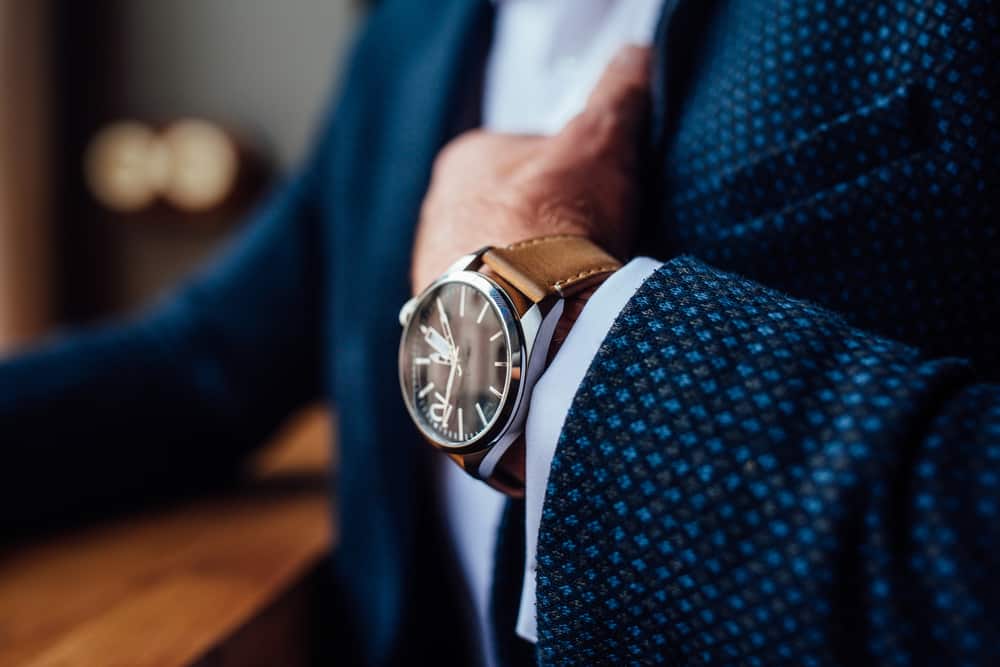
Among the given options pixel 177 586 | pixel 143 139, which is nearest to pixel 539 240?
pixel 177 586

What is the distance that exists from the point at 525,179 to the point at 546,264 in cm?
7

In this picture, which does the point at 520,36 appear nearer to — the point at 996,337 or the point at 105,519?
the point at 996,337

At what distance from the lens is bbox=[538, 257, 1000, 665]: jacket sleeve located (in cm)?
25

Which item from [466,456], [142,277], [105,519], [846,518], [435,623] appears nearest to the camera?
[846,518]

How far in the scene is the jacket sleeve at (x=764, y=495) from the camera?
250mm

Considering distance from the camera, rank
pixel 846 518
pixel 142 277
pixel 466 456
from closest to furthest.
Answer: pixel 846 518, pixel 466 456, pixel 142 277

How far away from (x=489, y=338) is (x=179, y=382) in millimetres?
474

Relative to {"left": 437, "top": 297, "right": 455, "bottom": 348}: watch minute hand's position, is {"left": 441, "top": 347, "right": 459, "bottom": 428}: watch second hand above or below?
below

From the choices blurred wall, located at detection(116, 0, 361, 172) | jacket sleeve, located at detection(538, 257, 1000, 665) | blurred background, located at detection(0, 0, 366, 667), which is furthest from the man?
blurred wall, located at detection(116, 0, 361, 172)

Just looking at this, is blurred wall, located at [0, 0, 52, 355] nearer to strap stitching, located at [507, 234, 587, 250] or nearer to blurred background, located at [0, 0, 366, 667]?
blurred background, located at [0, 0, 366, 667]

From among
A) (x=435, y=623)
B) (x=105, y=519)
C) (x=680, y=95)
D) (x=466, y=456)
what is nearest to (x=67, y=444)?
(x=105, y=519)

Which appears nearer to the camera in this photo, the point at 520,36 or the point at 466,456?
the point at 466,456

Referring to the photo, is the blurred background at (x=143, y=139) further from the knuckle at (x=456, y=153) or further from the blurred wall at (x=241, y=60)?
the knuckle at (x=456, y=153)

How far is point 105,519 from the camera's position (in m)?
0.71
